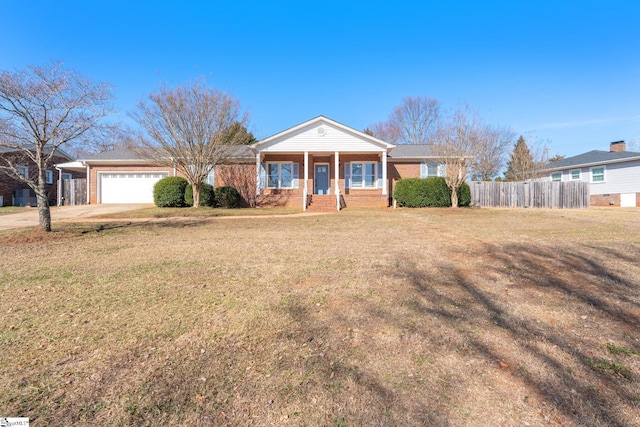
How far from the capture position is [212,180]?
825 inches

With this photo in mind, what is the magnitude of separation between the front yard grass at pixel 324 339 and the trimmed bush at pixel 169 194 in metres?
11.3

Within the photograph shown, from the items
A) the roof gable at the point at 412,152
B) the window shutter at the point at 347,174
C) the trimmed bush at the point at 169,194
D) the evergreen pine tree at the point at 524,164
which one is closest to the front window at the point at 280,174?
the window shutter at the point at 347,174

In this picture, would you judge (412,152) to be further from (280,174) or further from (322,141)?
(280,174)

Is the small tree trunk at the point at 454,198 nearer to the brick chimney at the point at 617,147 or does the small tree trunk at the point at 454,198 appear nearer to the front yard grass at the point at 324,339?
the front yard grass at the point at 324,339

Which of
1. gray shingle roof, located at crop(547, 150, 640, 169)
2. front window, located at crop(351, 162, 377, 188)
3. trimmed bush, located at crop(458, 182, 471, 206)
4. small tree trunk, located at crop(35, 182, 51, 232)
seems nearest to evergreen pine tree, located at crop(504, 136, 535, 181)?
gray shingle roof, located at crop(547, 150, 640, 169)

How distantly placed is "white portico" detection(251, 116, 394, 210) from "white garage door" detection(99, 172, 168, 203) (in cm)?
781

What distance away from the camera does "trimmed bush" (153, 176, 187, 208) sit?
17438mm

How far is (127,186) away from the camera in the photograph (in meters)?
21.8

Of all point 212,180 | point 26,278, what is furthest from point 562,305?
point 212,180

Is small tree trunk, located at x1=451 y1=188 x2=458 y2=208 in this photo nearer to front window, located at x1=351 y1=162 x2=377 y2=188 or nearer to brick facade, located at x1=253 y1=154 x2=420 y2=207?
brick facade, located at x1=253 y1=154 x2=420 y2=207

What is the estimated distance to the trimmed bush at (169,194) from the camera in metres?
17.4

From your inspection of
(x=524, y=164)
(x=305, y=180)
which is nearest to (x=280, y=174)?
(x=305, y=180)

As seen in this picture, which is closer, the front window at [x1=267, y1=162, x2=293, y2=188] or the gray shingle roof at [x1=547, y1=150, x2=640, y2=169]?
the front window at [x1=267, y1=162, x2=293, y2=188]

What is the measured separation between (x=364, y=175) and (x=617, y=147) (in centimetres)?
2425
